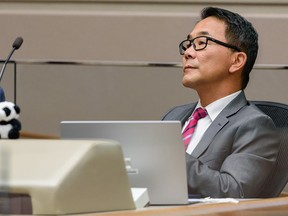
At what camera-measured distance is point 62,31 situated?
20.7ft

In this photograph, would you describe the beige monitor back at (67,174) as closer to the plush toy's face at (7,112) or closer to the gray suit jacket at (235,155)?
the plush toy's face at (7,112)

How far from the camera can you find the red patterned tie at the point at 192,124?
12.7ft

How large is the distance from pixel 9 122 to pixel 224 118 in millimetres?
1070

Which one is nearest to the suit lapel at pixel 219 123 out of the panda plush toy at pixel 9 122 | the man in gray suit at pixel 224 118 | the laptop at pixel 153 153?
the man in gray suit at pixel 224 118

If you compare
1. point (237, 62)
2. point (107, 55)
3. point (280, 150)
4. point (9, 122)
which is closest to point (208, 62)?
point (237, 62)

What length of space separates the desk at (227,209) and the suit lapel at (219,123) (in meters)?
0.77

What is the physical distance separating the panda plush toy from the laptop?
0.19 m

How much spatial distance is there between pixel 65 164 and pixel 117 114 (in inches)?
142

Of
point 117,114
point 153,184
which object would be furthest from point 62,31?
point 153,184

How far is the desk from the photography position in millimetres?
2650

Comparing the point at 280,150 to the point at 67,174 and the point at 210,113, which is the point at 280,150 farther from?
the point at 67,174

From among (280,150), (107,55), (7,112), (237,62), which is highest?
(7,112)

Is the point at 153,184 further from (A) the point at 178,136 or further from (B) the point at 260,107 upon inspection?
(B) the point at 260,107

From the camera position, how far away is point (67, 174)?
2.56 metres
